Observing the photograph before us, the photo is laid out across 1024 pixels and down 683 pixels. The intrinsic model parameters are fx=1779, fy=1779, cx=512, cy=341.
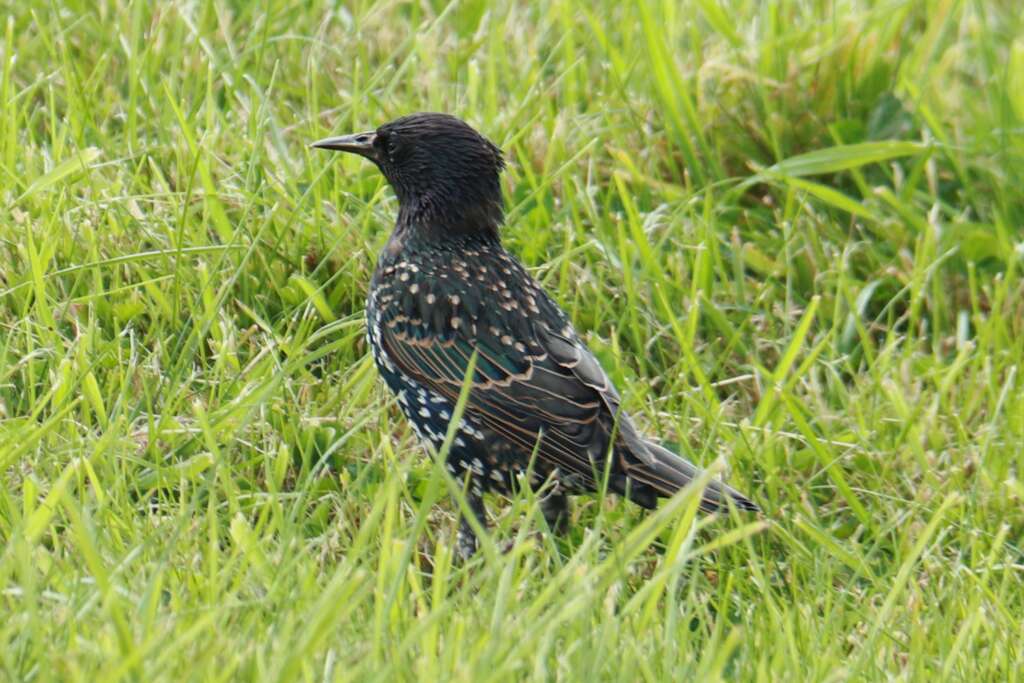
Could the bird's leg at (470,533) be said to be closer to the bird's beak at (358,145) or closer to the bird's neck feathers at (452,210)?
the bird's neck feathers at (452,210)

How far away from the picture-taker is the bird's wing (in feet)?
14.5

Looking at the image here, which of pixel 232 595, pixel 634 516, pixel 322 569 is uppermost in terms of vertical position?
pixel 232 595

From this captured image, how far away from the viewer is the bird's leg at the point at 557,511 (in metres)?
4.52

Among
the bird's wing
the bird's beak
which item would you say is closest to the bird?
the bird's wing

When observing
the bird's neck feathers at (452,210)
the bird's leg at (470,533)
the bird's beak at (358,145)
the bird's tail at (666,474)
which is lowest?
the bird's leg at (470,533)

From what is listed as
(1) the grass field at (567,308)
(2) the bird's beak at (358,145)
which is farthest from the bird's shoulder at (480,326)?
(2) the bird's beak at (358,145)

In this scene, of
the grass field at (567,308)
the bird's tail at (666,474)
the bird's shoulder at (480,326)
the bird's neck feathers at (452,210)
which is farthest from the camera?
the bird's neck feathers at (452,210)

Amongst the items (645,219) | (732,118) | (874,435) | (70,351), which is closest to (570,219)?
(645,219)

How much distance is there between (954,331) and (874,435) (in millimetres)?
877

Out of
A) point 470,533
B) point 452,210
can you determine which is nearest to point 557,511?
point 470,533

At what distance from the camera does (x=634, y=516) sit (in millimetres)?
4762

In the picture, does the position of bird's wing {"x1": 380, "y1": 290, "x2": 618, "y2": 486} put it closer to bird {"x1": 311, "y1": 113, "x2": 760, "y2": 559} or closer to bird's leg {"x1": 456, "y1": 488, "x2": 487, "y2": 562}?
bird {"x1": 311, "y1": 113, "x2": 760, "y2": 559}

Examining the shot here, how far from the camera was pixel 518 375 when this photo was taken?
4.48 meters

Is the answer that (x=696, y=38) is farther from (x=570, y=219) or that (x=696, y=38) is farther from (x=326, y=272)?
(x=326, y=272)
